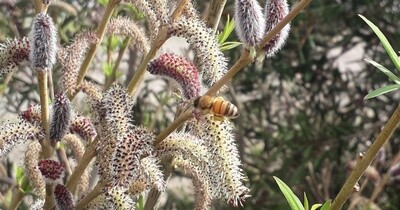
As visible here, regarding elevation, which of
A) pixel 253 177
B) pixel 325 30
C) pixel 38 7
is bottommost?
pixel 253 177

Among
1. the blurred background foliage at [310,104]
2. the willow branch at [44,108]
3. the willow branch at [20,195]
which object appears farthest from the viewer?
the blurred background foliage at [310,104]

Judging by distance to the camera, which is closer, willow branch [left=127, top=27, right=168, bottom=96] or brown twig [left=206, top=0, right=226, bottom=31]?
willow branch [left=127, top=27, right=168, bottom=96]

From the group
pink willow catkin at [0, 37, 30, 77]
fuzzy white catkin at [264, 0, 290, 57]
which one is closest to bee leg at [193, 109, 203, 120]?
fuzzy white catkin at [264, 0, 290, 57]

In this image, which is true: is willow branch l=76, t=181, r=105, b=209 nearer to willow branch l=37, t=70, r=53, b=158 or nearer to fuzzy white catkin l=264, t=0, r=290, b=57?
willow branch l=37, t=70, r=53, b=158

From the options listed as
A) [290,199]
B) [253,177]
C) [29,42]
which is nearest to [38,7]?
[29,42]

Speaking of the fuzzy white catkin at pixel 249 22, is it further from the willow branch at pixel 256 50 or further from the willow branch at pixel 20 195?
the willow branch at pixel 20 195

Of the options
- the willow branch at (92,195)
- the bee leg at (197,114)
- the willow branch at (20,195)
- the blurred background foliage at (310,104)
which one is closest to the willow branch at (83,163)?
the willow branch at (92,195)

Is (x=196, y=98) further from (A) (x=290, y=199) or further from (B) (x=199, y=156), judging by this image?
(A) (x=290, y=199)
